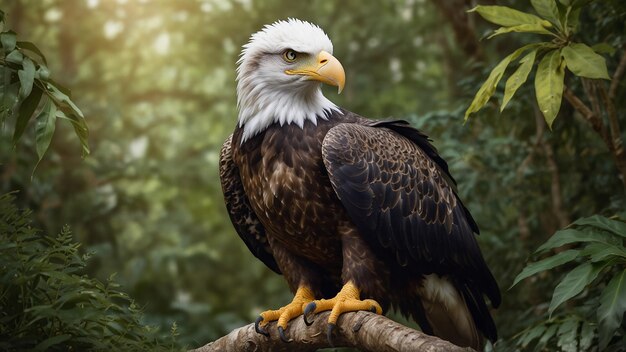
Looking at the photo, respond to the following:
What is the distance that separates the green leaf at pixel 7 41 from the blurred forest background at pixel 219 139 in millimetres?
1630

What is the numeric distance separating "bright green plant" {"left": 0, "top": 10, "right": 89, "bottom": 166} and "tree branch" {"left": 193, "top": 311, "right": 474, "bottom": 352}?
1.28 m

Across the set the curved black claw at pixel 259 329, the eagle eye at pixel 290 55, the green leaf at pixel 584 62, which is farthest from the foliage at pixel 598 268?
the eagle eye at pixel 290 55

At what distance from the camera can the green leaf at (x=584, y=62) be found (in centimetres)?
371

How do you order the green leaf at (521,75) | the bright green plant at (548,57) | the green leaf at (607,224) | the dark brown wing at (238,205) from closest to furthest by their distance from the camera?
the green leaf at (607,224) → the bright green plant at (548,57) → the green leaf at (521,75) → the dark brown wing at (238,205)

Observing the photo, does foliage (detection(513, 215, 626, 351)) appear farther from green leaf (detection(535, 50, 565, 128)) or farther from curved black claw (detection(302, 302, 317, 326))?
curved black claw (detection(302, 302, 317, 326))

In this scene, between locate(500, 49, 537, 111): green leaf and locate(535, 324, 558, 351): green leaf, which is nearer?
locate(500, 49, 537, 111): green leaf

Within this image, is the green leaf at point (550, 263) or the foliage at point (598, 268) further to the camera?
the green leaf at point (550, 263)

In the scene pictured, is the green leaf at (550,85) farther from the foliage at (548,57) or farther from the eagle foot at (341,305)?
the eagle foot at (341,305)

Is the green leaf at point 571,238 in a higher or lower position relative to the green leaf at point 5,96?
lower

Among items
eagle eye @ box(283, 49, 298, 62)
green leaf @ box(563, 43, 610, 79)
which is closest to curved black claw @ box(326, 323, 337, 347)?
eagle eye @ box(283, 49, 298, 62)

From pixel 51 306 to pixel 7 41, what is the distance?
1077 millimetres

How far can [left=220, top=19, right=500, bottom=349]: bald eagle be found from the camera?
4.28 metres

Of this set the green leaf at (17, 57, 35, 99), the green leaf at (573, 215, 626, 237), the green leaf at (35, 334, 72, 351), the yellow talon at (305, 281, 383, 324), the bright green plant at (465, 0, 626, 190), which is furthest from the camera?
the yellow talon at (305, 281, 383, 324)

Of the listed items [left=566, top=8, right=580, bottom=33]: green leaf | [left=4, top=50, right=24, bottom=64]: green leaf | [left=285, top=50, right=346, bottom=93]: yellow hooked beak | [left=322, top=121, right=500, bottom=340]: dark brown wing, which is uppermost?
[left=4, top=50, right=24, bottom=64]: green leaf
